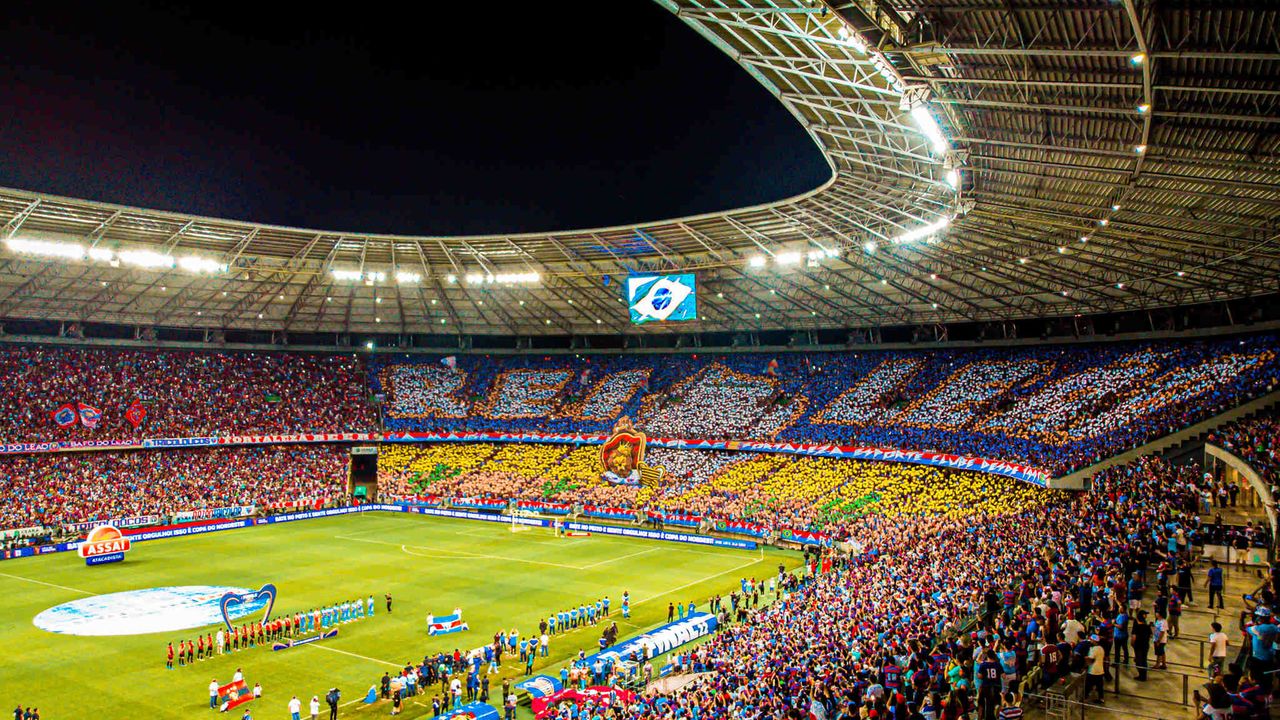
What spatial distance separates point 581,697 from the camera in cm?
2581

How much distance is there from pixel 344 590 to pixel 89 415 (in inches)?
1359

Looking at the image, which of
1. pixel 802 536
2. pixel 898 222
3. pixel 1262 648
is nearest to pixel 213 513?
pixel 802 536

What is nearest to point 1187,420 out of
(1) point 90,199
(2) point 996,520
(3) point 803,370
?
(2) point 996,520

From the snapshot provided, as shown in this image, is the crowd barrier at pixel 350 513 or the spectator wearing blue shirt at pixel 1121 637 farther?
the crowd barrier at pixel 350 513

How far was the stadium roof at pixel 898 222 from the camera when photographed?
21094mm

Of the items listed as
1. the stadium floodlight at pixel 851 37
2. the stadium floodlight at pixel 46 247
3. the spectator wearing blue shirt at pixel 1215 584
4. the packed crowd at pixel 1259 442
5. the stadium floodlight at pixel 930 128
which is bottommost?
the spectator wearing blue shirt at pixel 1215 584

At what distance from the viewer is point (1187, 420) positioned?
39.4m

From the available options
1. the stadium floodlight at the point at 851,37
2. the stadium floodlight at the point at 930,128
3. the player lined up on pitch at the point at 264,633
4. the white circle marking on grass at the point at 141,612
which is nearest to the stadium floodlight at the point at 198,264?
the white circle marking on grass at the point at 141,612

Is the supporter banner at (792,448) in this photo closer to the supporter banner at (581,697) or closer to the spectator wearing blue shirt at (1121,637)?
the supporter banner at (581,697)

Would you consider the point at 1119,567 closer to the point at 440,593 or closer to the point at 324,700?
the point at 324,700

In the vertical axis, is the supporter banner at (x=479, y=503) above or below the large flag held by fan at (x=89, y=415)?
below

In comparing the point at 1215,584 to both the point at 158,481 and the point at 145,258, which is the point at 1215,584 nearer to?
the point at 145,258

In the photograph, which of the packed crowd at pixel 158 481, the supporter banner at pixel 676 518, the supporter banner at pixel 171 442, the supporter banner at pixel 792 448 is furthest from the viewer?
the supporter banner at pixel 171 442

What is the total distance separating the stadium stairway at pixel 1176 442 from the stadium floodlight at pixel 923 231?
43.1 feet
